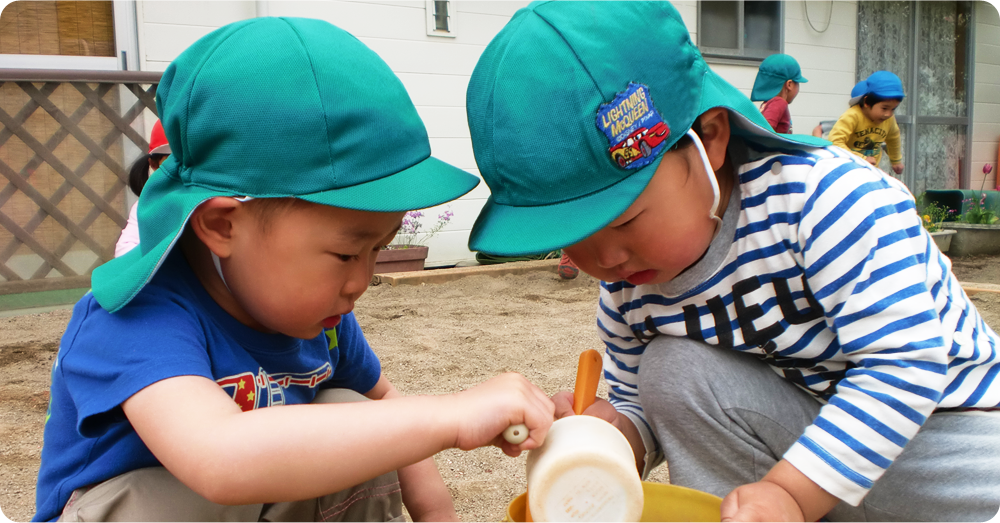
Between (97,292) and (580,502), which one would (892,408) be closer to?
(580,502)

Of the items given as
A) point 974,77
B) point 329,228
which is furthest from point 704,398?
point 974,77

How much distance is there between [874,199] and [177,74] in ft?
3.19

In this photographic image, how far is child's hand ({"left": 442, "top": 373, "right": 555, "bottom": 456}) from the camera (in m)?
0.91

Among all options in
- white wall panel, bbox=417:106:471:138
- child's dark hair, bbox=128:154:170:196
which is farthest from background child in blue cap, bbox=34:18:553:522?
white wall panel, bbox=417:106:471:138

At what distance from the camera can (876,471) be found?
100 centimetres

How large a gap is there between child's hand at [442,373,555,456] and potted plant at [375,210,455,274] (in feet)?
10.0

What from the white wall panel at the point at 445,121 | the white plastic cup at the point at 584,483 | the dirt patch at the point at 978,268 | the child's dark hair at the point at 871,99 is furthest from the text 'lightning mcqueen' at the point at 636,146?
the child's dark hair at the point at 871,99

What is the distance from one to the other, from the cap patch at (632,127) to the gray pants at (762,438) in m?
0.37

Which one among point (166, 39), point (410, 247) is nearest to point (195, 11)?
point (166, 39)

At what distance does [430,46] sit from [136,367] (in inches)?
161

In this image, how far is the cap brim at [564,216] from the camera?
0.98m

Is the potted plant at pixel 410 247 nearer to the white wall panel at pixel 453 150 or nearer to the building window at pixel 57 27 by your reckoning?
the white wall panel at pixel 453 150

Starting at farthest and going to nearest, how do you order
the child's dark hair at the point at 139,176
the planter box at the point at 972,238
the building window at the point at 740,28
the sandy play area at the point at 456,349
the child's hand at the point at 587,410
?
the building window at the point at 740,28 → the planter box at the point at 972,238 → the child's dark hair at the point at 139,176 → the sandy play area at the point at 456,349 → the child's hand at the point at 587,410

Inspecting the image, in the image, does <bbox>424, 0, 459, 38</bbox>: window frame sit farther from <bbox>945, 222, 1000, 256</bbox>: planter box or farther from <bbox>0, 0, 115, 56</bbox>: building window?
<bbox>945, 222, 1000, 256</bbox>: planter box
